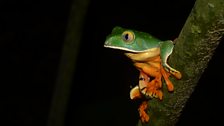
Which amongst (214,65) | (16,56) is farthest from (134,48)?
(16,56)

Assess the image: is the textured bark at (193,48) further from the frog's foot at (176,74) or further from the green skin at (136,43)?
the green skin at (136,43)

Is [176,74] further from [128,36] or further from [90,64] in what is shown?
[90,64]

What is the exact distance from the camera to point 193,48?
3.42 ft

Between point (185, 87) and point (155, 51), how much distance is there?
0.24 meters

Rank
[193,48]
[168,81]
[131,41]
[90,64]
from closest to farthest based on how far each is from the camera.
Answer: [193,48] → [168,81] → [131,41] → [90,64]

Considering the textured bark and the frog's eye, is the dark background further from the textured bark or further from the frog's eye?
the textured bark

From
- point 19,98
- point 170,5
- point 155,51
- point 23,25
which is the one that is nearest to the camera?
point 155,51

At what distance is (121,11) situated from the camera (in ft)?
13.3

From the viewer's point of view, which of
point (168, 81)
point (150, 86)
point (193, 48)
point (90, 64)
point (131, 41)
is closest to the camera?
point (193, 48)

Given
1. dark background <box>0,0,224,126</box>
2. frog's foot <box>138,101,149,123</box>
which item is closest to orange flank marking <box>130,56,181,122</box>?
frog's foot <box>138,101,149,123</box>

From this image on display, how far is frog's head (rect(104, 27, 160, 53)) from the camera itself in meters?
1.39

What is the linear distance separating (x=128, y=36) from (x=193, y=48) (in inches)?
16.5

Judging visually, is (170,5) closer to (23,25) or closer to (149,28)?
(149,28)

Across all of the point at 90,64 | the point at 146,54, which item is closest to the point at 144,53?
the point at 146,54
